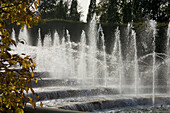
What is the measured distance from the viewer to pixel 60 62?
63.1ft

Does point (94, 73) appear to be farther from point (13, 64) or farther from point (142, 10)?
point (142, 10)

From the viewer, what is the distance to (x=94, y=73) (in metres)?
17.8

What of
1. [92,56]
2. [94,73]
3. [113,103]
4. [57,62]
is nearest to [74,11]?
[92,56]

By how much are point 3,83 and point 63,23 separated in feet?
84.1

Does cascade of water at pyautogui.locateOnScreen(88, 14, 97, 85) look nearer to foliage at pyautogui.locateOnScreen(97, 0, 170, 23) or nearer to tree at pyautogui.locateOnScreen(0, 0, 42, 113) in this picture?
foliage at pyautogui.locateOnScreen(97, 0, 170, 23)

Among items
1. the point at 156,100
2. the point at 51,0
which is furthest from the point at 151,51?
the point at 51,0

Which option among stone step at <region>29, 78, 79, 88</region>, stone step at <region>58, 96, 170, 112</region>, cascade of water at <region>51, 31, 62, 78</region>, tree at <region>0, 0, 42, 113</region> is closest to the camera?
tree at <region>0, 0, 42, 113</region>

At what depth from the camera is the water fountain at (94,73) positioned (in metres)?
10.1

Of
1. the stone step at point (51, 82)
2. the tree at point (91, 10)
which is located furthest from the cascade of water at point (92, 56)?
the tree at point (91, 10)

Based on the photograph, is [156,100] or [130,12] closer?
[156,100]

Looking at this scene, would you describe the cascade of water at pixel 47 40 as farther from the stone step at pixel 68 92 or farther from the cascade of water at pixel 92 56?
the stone step at pixel 68 92

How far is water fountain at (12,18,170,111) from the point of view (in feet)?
33.3

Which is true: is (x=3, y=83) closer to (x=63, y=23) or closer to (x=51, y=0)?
(x=63, y=23)

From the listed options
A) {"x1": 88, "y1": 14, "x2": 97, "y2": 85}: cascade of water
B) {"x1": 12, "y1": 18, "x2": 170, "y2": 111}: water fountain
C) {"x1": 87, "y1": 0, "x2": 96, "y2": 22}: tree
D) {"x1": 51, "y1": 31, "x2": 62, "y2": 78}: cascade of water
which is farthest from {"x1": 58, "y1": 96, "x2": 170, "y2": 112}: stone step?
{"x1": 87, "y1": 0, "x2": 96, "y2": 22}: tree
